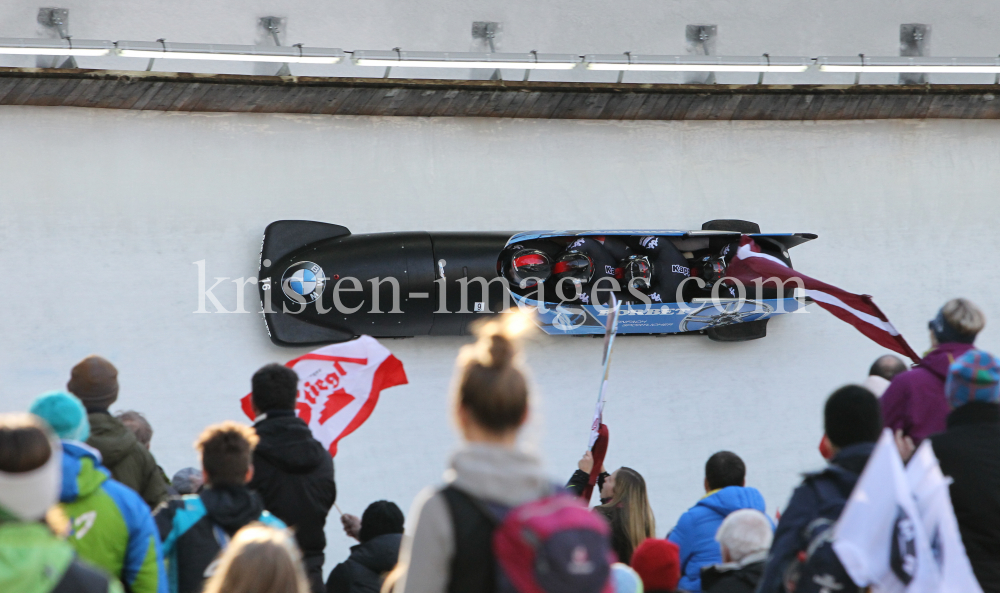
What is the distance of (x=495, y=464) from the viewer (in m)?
1.77

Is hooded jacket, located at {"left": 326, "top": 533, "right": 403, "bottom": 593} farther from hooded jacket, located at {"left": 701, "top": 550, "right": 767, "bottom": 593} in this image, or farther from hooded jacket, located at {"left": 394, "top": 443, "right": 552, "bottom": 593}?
hooded jacket, located at {"left": 394, "top": 443, "right": 552, "bottom": 593}

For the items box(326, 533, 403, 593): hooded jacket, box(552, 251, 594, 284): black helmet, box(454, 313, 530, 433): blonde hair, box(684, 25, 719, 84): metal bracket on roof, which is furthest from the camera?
box(684, 25, 719, 84): metal bracket on roof

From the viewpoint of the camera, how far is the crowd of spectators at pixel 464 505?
1.75 metres

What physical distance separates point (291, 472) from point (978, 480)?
212 centimetres

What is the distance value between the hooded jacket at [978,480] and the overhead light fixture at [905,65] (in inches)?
170

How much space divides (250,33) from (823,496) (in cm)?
575

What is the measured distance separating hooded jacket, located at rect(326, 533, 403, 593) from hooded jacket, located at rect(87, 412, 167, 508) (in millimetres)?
676

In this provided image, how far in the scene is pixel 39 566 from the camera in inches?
69.8

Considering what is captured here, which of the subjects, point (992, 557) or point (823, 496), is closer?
point (823, 496)

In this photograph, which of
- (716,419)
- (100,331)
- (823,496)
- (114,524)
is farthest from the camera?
(716,419)

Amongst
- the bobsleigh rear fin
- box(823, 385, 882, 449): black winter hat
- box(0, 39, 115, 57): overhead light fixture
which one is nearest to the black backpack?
box(823, 385, 882, 449): black winter hat

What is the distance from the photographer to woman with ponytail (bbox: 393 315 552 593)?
68.7 inches

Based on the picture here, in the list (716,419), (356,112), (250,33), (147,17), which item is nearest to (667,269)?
(716,419)

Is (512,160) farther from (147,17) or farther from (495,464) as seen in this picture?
(495,464)
